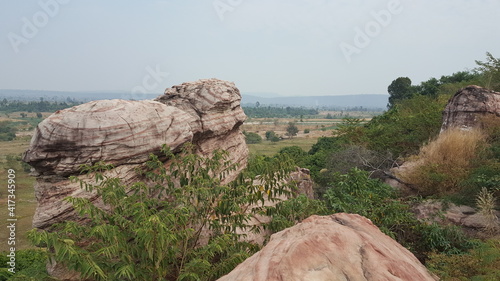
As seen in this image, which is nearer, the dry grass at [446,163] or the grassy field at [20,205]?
the dry grass at [446,163]

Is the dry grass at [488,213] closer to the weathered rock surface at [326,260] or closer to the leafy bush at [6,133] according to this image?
the weathered rock surface at [326,260]

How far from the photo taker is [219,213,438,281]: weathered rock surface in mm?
3598

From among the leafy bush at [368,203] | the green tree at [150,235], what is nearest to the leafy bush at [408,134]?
the leafy bush at [368,203]

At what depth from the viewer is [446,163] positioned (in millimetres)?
11477

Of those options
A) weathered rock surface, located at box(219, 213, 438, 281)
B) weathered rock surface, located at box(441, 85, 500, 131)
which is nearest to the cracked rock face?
weathered rock surface, located at box(219, 213, 438, 281)

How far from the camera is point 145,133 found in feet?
25.1

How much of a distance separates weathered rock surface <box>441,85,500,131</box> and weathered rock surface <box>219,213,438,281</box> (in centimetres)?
1242

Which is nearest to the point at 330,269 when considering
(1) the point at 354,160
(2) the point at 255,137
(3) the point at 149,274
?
(3) the point at 149,274

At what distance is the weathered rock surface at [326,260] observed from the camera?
360 cm

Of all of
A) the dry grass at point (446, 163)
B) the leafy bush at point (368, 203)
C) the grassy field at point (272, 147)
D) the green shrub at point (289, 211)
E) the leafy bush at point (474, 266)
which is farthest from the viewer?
the grassy field at point (272, 147)

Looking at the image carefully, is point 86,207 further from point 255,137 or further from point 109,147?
point 255,137

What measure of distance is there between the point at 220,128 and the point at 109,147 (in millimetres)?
3822

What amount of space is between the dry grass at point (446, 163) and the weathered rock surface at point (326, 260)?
23.8 ft

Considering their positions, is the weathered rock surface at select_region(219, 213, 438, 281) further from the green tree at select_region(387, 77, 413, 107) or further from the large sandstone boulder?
the green tree at select_region(387, 77, 413, 107)
